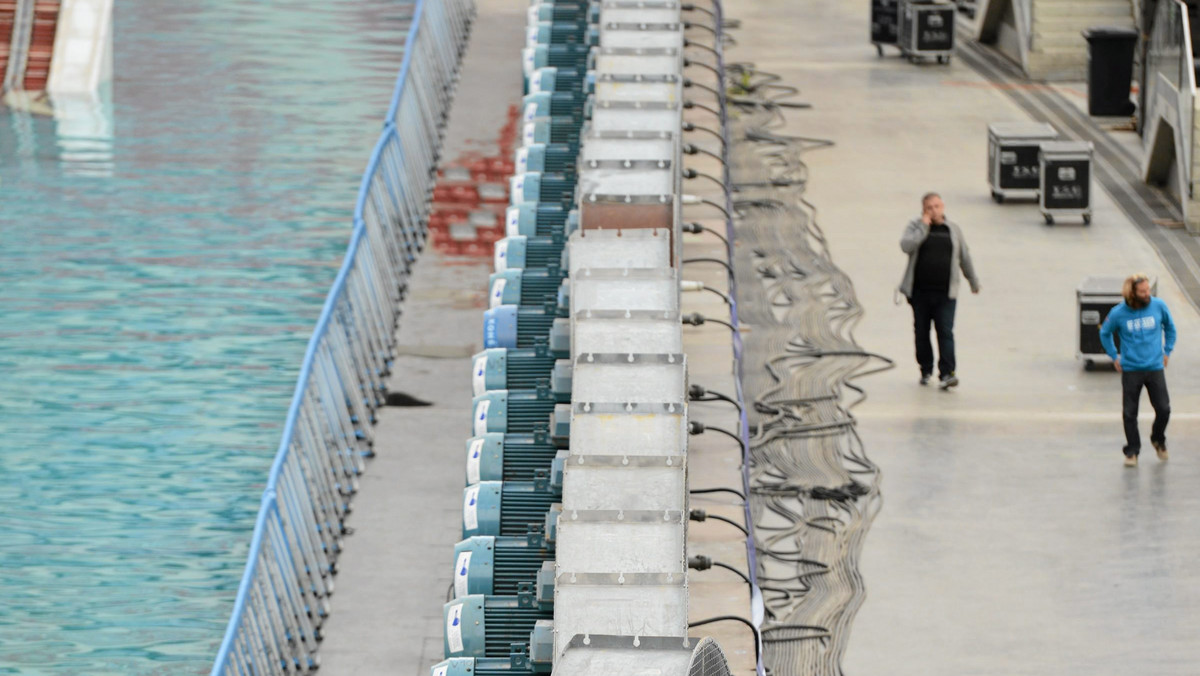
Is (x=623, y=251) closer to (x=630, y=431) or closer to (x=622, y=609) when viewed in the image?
(x=630, y=431)

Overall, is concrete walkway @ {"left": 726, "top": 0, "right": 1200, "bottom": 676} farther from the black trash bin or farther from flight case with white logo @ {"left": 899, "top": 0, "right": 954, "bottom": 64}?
flight case with white logo @ {"left": 899, "top": 0, "right": 954, "bottom": 64}

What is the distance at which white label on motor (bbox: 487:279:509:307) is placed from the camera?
1397 centimetres

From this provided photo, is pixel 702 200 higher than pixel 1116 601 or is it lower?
higher

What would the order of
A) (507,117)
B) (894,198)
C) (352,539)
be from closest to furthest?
(352,539)
(894,198)
(507,117)

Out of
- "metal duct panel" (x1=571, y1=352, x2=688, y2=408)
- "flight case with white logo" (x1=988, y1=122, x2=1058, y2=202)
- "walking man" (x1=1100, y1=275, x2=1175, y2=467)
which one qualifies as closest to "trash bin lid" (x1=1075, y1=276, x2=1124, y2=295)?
"walking man" (x1=1100, y1=275, x2=1175, y2=467)

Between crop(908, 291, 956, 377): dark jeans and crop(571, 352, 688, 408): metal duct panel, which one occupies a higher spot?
crop(571, 352, 688, 408): metal duct panel

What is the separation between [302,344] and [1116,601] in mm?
9454

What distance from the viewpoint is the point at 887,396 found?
15.3 metres

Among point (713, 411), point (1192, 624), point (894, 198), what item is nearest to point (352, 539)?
point (713, 411)

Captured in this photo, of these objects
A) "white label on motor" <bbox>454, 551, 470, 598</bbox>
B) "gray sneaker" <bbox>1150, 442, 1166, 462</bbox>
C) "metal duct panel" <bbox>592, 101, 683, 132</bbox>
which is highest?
"metal duct panel" <bbox>592, 101, 683, 132</bbox>

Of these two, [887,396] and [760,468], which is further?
[887,396]

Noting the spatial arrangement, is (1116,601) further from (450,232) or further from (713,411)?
(450,232)

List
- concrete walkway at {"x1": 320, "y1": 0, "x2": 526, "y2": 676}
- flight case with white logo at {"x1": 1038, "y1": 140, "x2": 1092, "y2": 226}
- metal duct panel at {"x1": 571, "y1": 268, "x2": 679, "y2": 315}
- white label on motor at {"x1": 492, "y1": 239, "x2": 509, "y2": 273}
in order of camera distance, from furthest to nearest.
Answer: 1. flight case with white logo at {"x1": 1038, "y1": 140, "x2": 1092, "y2": 226}
2. white label on motor at {"x1": 492, "y1": 239, "x2": 509, "y2": 273}
3. concrete walkway at {"x1": 320, "y1": 0, "x2": 526, "y2": 676}
4. metal duct panel at {"x1": 571, "y1": 268, "x2": 679, "y2": 315}

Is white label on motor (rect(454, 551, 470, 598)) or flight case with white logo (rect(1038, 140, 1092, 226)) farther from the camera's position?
flight case with white logo (rect(1038, 140, 1092, 226))
